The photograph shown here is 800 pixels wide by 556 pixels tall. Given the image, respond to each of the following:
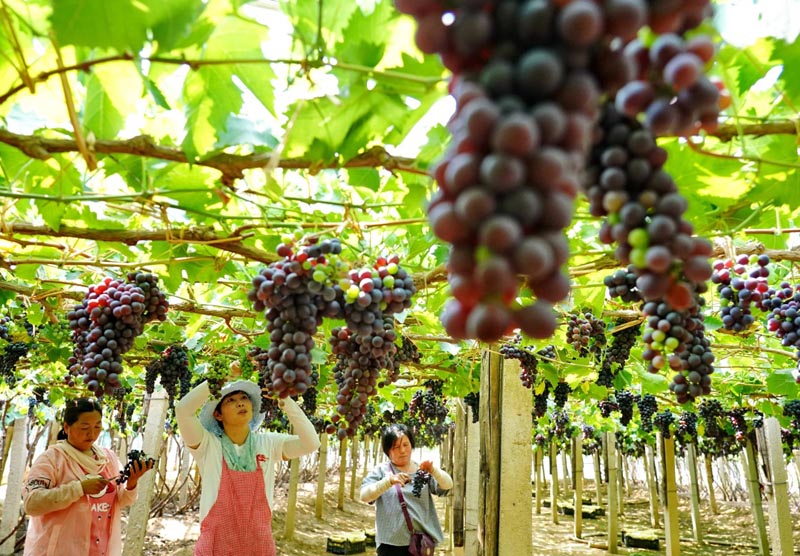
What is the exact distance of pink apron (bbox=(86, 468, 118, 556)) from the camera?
14.3ft

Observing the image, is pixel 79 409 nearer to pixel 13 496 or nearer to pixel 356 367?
pixel 356 367

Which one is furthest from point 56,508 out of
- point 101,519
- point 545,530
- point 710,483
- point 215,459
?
point 710,483

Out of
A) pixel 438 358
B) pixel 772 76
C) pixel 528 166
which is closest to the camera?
pixel 528 166

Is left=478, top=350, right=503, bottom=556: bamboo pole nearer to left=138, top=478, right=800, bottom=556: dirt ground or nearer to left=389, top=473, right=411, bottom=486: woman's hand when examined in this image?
left=389, top=473, right=411, bottom=486: woman's hand

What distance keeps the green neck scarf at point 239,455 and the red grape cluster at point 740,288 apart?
3359mm

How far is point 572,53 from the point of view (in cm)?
68

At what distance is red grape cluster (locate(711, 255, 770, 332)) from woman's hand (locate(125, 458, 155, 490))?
3858 millimetres

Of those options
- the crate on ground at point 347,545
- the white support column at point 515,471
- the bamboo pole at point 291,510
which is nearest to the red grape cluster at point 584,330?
the white support column at point 515,471

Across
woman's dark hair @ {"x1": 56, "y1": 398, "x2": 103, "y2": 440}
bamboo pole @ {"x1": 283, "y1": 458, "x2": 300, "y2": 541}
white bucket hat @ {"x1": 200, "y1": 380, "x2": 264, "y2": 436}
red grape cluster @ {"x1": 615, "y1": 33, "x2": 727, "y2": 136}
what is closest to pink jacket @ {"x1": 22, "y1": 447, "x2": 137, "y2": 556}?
woman's dark hair @ {"x1": 56, "y1": 398, "x2": 103, "y2": 440}

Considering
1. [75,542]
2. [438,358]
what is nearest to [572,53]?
[75,542]

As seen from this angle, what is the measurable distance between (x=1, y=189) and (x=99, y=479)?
8.33 feet

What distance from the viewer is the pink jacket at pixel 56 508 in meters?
4.07

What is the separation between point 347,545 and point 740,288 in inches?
440

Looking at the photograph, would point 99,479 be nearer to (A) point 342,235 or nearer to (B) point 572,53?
(A) point 342,235
